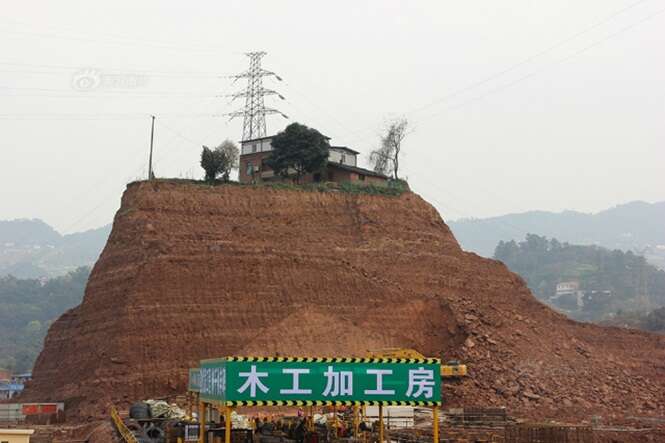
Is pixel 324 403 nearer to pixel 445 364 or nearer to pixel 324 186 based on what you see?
pixel 445 364

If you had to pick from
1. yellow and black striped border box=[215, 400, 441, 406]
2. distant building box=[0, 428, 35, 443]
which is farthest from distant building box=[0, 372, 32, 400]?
yellow and black striped border box=[215, 400, 441, 406]

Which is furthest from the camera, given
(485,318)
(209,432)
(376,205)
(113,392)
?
(376,205)

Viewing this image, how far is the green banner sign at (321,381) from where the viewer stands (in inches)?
1011

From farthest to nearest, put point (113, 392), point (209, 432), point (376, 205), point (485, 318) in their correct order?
point (376, 205), point (485, 318), point (113, 392), point (209, 432)

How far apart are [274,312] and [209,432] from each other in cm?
2981

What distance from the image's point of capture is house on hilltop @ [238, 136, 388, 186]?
75875mm

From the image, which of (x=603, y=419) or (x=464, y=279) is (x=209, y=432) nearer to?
(x=603, y=419)

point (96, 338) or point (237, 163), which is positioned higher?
point (237, 163)

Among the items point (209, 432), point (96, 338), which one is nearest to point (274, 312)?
point (96, 338)

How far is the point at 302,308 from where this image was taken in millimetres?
63094

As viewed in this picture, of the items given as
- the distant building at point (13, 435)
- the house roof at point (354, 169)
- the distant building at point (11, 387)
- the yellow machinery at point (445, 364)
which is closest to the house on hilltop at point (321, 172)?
the house roof at point (354, 169)

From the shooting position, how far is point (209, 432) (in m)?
32.7

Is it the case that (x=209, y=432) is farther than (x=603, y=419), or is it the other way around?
(x=603, y=419)

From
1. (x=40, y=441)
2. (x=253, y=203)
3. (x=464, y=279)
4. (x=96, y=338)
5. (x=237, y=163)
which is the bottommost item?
(x=40, y=441)
